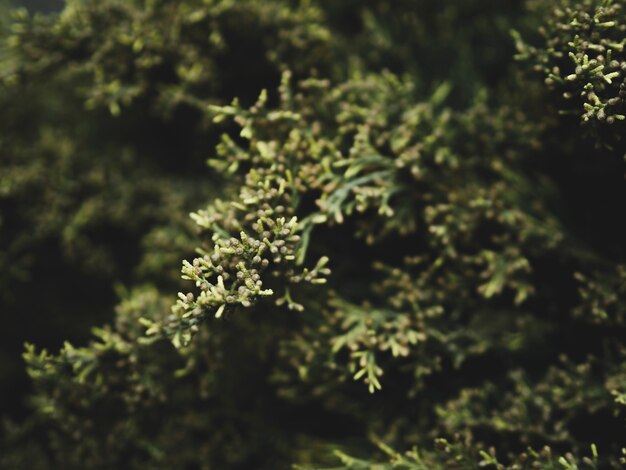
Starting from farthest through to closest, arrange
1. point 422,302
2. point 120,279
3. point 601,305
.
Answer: point 120,279
point 422,302
point 601,305

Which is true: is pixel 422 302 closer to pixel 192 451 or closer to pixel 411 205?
pixel 411 205

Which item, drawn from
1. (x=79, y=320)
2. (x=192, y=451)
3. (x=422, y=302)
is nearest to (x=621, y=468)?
(x=422, y=302)

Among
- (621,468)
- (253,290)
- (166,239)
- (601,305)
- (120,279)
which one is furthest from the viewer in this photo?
(120,279)

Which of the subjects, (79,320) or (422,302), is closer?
(422,302)

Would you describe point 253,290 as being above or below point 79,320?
below

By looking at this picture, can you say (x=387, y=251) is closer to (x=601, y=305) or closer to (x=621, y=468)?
(x=601, y=305)

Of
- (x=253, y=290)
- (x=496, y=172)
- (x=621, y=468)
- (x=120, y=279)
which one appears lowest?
(x=621, y=468)

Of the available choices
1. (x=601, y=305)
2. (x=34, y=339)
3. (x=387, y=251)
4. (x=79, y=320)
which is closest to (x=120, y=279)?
(x=79, y=320)
